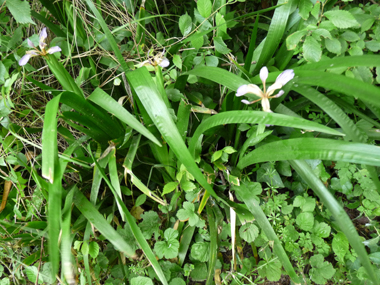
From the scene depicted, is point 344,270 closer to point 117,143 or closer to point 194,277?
point 194,277

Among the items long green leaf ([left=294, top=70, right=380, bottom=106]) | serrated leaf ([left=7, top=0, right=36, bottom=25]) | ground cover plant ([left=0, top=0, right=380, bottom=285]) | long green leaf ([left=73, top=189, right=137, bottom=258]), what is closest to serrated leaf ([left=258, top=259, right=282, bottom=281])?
ground cover plant ([left=0, top=0, right=380, bottom=285])

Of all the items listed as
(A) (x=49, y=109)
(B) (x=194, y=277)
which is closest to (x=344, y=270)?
(B) (x=194, y=277)

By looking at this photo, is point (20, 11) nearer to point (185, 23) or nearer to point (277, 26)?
point (185, 23)

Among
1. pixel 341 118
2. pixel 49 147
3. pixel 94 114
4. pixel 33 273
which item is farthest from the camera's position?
pixel 33 273

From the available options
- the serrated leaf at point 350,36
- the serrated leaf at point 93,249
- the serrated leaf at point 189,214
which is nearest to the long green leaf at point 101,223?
the serrated leaf at point 93,249

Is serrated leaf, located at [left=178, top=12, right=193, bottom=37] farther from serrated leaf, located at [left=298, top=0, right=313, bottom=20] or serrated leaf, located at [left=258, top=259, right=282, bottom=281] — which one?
serrated leaf, located at [left=258, top=259, right=282, bottom=281]

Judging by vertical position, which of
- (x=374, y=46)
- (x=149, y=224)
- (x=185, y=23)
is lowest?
(x=149, y=224)

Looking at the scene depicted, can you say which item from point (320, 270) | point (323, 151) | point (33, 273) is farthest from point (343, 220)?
point (33, 273)
